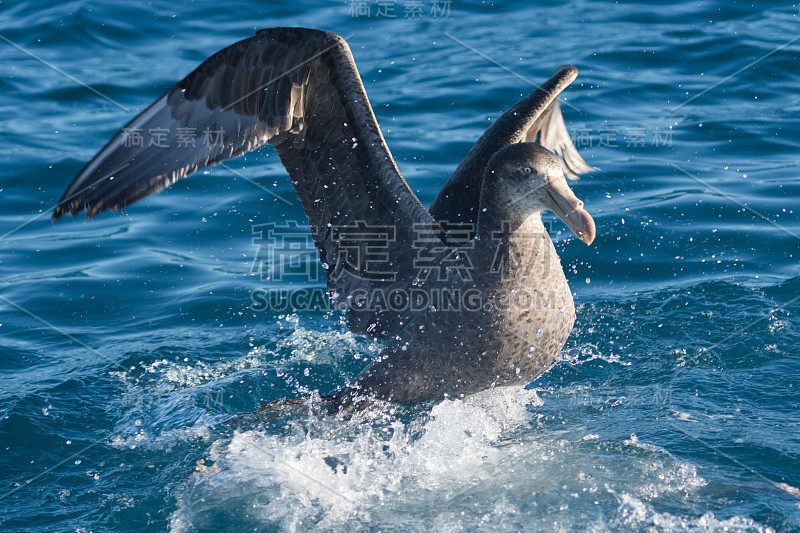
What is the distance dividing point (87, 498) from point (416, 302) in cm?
207

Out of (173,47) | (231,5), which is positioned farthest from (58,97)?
(231,5)

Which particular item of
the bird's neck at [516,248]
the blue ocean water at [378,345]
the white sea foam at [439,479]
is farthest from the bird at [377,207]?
the blue ocean water at [378,345]

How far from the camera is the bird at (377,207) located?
4695 mm

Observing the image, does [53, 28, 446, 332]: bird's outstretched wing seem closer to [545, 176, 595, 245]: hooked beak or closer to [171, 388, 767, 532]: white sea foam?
[545, 176, 595, 245]: hooked beak

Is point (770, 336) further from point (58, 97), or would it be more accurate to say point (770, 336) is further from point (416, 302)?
A: point (58, 97)

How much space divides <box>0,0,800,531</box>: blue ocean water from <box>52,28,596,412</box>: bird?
38 cm

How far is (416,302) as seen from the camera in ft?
16.8

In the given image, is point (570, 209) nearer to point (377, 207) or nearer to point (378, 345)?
point (377, 207)

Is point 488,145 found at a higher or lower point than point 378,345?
higher

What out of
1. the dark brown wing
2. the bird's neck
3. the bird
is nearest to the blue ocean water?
the bird

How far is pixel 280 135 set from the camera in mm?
5230

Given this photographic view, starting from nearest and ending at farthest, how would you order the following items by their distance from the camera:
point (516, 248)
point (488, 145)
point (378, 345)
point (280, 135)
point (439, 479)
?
point (439, 479), point (516, 248), point (280, 135), point (488, 145), point (378, 345)

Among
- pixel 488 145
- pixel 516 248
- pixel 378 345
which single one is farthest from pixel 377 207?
pixel 378 345

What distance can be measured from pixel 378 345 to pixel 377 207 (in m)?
→ 1.28
